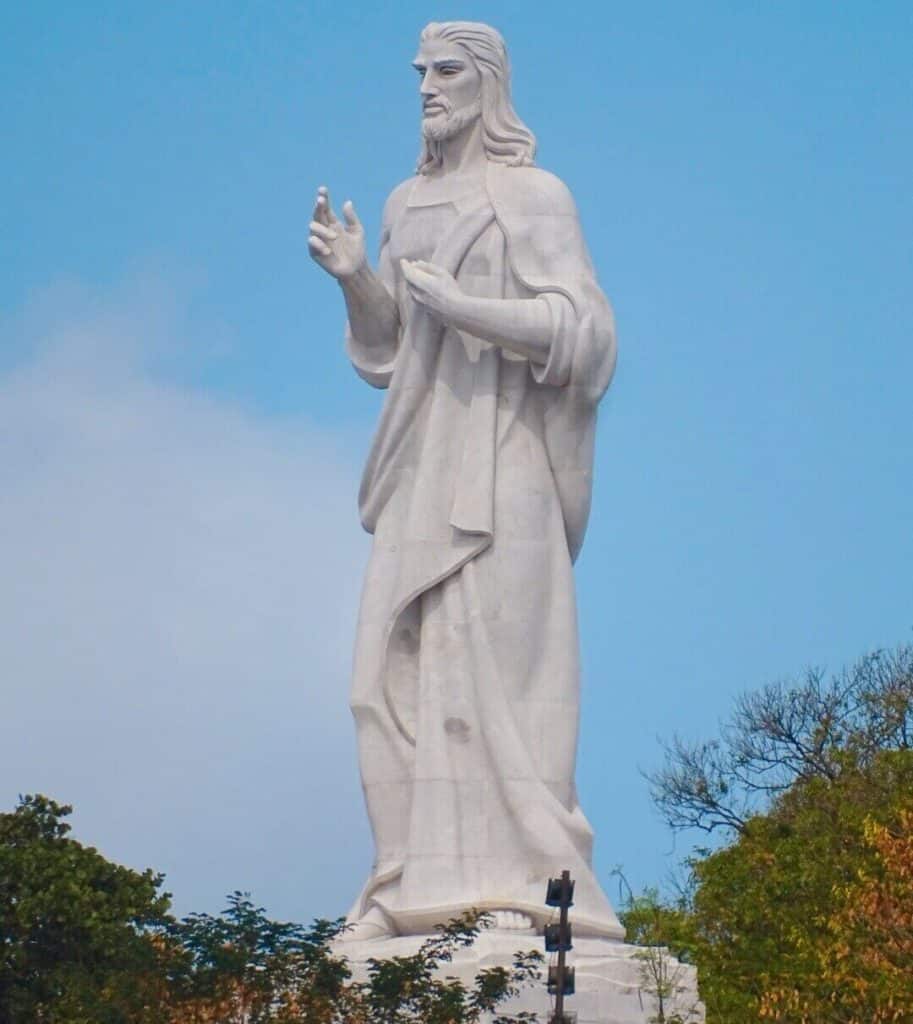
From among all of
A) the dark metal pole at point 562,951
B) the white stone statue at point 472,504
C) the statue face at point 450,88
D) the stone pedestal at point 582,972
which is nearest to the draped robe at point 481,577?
the white stone statue at point 472,504

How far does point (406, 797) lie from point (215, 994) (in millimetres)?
2626

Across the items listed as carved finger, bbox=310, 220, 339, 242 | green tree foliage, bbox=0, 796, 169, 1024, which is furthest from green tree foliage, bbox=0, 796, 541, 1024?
carved finger, bbox=310, 220, 339, 242

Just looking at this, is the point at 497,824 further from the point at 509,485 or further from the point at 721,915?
the point at 721,915

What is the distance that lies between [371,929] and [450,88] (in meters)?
6.29

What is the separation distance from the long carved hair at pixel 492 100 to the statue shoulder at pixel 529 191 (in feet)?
0.44

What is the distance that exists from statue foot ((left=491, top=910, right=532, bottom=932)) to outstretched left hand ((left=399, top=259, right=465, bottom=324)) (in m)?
4.30

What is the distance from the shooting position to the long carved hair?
2392 cm

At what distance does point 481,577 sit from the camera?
75.8 ft

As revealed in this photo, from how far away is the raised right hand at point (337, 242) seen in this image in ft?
77.5

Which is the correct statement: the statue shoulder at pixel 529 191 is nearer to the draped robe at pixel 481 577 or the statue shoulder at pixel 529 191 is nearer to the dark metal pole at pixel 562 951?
the draped robe at pixel 481 577

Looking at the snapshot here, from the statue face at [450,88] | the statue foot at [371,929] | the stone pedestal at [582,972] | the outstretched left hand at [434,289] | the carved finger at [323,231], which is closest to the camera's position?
the stone pedestal at [582,972]

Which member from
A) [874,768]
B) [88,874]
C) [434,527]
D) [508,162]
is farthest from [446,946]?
[874,768]

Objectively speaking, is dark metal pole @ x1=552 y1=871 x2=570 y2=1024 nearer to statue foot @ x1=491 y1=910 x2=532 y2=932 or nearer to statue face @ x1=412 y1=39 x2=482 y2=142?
statue foot @ x1=491 y1=910 x2=532 y2=932

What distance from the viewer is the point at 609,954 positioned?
72.7 ft
